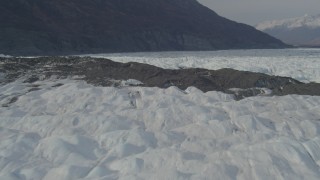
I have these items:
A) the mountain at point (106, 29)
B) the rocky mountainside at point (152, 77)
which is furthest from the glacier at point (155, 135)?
the mountain at point (106, 29)

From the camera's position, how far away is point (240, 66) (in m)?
30.8

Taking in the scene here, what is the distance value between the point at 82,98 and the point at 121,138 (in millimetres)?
4367

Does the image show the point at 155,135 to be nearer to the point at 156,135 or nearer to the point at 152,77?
the point at 156,135

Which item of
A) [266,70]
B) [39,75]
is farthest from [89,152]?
[266,70]

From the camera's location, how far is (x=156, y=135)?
1261 cm

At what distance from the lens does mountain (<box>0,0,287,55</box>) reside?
74.4m

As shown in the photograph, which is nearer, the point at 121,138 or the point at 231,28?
the point at 121,138

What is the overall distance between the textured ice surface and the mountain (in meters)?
51.2

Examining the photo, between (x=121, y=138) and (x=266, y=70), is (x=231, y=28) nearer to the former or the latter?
(x=266, y=70)

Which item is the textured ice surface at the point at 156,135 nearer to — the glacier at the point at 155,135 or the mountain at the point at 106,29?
the glacier at the point at 155,135

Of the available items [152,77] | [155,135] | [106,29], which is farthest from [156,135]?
[106,29]

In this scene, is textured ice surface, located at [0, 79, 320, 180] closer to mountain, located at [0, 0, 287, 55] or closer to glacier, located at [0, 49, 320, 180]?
glacier, located at [0, 49, 320, 180]

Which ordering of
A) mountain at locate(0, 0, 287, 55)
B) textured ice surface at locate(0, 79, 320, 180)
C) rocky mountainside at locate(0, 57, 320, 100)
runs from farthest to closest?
mountain at locate(0, 0, 287, 55)
rocky mountainside at locate(0, 57, 320, 100)
textured ice surface at locate(0, 79, 320, 180)

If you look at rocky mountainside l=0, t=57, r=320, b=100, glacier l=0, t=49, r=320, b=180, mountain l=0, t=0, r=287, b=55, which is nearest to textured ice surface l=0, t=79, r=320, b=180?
glacier l=0, t=49, r=320, b=180
